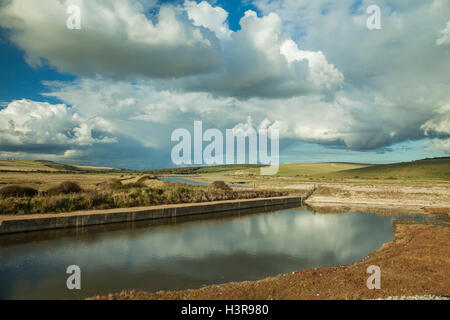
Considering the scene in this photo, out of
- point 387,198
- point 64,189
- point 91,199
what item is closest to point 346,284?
point 91,199

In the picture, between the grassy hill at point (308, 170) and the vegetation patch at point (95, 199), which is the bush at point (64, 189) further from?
the grassy hill at point (308, 170)

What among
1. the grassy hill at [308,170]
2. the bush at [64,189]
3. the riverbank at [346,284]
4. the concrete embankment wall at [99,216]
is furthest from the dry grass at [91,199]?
the grassy hill at [308,170]

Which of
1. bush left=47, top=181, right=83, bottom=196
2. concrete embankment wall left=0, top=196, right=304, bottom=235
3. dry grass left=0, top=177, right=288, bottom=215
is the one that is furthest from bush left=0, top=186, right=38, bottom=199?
concrete embankment wall left=0, top=196, right=304, bottom=235

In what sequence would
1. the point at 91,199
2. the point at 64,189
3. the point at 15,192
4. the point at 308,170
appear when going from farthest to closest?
the point at 308,170 < the point at 64,189 < the point at 15,192 < the point at 91,199

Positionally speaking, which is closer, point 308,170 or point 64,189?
point 64,189

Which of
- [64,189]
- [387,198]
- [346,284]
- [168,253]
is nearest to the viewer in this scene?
[346,284]

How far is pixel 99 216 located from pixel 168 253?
910 centimetres

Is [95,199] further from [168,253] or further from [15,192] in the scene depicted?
[168,253]

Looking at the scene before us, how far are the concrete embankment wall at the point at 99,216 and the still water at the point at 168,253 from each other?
851 millimetres

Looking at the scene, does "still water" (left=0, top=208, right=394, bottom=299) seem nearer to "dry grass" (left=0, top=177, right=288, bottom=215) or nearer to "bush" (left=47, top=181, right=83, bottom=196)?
"dry grass" (left=0, top=177, right=288, bottom=215)

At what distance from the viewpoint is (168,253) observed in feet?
44.7

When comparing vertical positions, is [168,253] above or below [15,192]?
below

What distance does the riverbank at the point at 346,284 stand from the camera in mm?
7836
